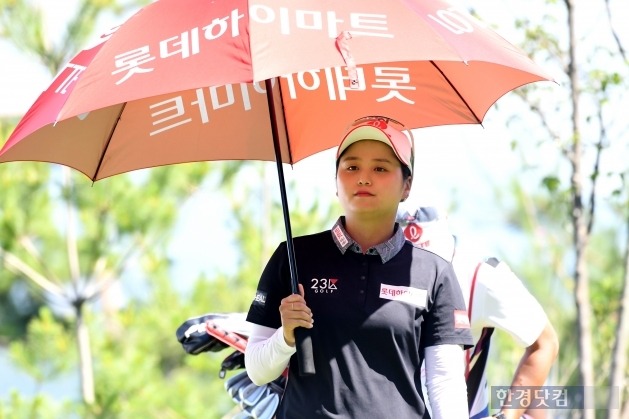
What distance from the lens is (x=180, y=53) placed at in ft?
8.26

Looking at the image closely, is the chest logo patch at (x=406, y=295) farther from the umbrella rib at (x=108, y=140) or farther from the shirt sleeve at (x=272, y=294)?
the umbrella rib at (x=108, y=140)

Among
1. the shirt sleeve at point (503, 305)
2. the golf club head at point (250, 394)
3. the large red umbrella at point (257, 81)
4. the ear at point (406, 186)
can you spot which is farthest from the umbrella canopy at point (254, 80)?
the golf club head at point (250, 394)

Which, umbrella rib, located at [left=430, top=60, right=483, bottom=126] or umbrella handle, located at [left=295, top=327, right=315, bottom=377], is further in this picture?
umbrella rib, located at [left=430, top=60, right=483, bottom=126]

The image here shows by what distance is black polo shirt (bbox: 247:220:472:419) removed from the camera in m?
2.52

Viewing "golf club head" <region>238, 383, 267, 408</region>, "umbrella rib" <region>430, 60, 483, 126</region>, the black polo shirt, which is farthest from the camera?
"golf club head" <region>238, 383, 267, 408</region>

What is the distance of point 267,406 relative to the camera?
3.27 meters

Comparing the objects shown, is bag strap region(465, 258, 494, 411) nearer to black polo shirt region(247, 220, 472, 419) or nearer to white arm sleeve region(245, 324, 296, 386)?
black polo shirt region(247, 220, 472, 419)

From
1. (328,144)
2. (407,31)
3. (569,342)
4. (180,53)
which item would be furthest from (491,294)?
(569,342)

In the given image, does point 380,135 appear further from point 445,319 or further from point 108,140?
point 108,140

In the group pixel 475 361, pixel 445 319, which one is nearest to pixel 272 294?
pixel 445 319

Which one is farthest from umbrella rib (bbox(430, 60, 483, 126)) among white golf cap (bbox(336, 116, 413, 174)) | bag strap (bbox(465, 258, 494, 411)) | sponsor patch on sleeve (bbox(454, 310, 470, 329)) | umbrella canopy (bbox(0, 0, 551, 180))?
sponsor patch on sleeve (bbox(454, 310, 470, 329))

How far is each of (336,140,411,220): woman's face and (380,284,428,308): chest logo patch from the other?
0.66ft

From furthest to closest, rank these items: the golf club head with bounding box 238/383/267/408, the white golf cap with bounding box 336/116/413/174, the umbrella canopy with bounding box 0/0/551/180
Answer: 1. the golf club head with bounding box 238/383/267/408
2. the white golf cap with bounding box 336/116/413/174
3. the umbrella canopy with bounding box 0/0/551/180

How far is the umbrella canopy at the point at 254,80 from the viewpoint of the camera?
2.42 metres
